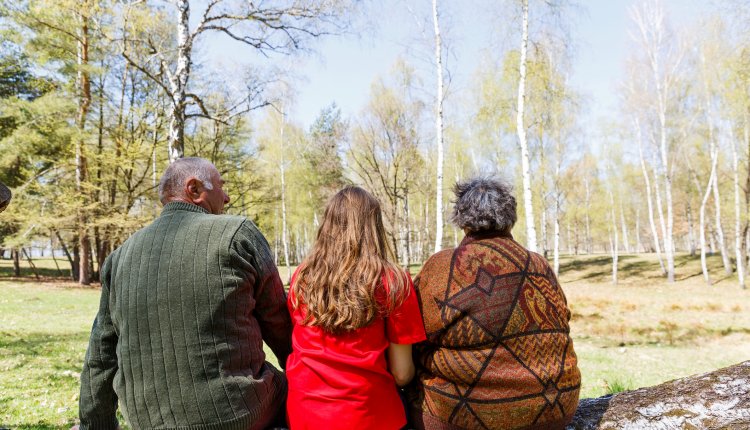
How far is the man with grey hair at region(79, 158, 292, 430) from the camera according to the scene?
5.34 ft

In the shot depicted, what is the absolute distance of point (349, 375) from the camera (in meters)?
1.76

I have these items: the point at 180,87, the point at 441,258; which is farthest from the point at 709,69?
the point at 441,258

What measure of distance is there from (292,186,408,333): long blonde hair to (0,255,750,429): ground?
3218 millimetres

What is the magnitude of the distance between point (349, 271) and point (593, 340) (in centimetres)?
923

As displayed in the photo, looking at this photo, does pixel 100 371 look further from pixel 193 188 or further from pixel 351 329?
pixel 351 329

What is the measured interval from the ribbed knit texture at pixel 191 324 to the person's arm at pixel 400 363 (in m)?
0.53

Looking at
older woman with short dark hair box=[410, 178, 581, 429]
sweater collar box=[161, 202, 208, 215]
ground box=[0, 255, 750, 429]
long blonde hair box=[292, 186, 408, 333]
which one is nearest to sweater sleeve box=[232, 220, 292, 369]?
long blonde hair box=[292, 186, 408, 333]

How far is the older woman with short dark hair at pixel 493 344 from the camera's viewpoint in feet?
5.66

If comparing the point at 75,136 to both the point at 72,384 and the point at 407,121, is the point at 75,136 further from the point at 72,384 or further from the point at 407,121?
the point at 72,384

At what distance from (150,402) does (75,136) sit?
17894 mm

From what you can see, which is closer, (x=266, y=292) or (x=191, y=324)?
(x=191, y=324)

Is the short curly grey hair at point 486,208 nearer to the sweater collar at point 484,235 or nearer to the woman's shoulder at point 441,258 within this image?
the sweater collar at point 484,235

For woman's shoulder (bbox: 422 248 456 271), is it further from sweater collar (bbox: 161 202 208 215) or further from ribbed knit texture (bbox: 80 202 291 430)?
sweater collar (bbox: 161 202 208 215)

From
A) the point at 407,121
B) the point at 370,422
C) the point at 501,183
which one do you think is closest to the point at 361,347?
the point at 370,422
